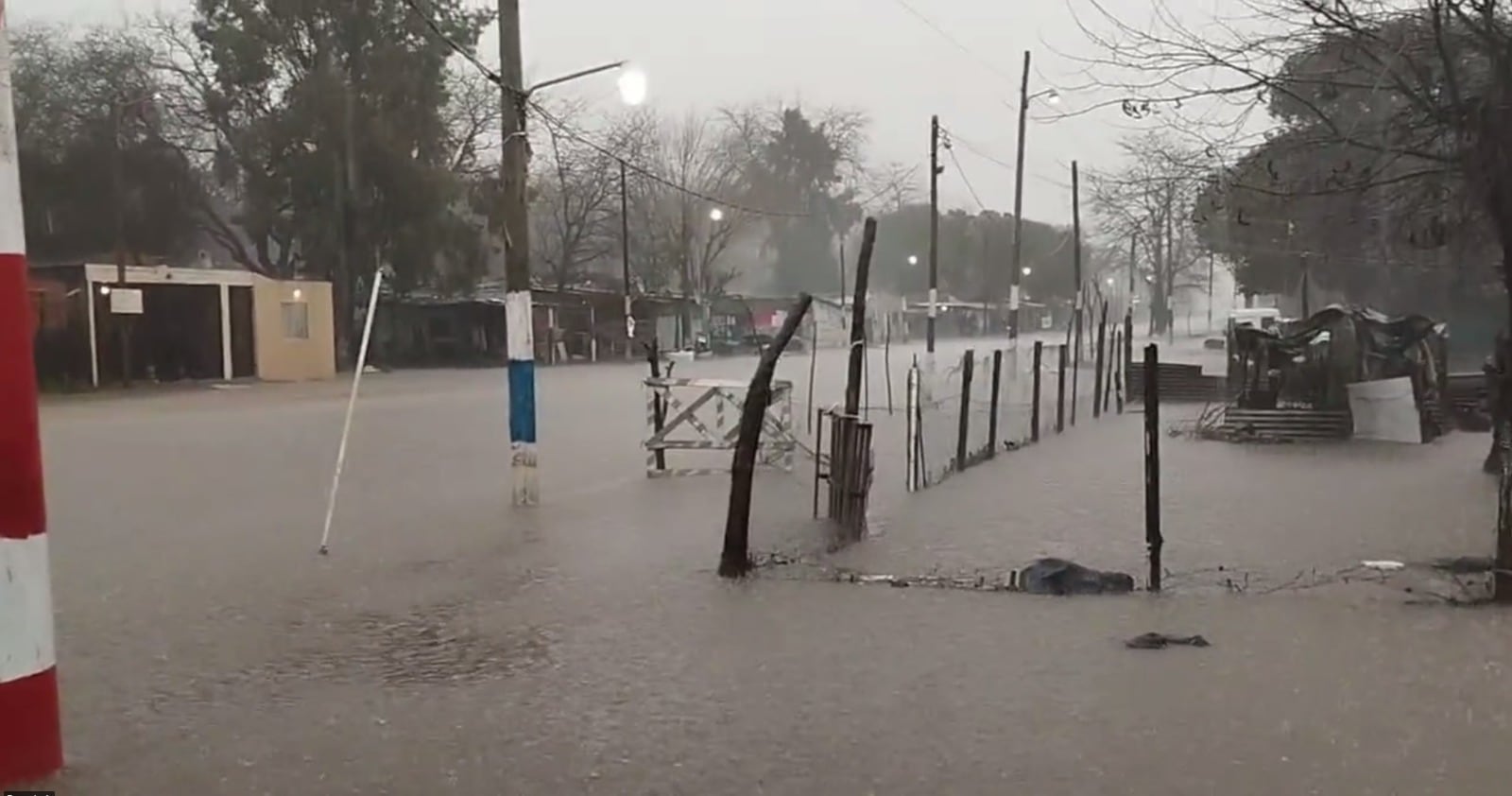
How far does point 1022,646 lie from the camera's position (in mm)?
7469

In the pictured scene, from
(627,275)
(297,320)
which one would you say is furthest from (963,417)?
(627,275)

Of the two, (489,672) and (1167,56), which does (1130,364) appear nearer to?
(1167,56)

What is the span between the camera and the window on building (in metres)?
43.3

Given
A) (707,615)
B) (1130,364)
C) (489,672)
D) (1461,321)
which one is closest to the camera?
(489,672)

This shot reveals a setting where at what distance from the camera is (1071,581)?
910cm

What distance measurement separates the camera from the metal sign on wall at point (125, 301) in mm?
35875

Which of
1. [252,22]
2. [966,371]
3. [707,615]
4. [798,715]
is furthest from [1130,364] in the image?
[252,22]

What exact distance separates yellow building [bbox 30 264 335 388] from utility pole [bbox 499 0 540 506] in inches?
1020

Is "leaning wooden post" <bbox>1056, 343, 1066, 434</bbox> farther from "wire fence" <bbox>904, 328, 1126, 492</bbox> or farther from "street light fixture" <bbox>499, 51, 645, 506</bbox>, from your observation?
"street light fixture" <bbox>499, 51, 645, 506</bbox>

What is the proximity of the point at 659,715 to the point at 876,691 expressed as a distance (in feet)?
3.36

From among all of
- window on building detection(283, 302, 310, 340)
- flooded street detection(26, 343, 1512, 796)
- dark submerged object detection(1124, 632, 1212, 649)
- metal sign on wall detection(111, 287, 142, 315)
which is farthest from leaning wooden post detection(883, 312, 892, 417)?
metal sign on wall detection(111, 287, 142, 315)

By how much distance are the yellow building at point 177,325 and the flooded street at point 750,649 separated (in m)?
23.6

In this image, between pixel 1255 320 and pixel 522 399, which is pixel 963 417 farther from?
pixel 1255 320

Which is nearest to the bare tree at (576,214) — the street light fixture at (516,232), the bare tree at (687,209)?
the bare tree at (687,209)
